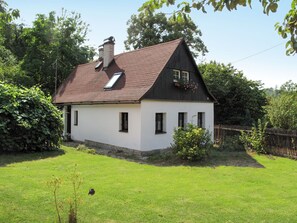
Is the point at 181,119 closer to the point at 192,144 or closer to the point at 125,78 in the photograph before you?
the point at 125,78

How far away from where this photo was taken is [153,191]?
27.2 feet

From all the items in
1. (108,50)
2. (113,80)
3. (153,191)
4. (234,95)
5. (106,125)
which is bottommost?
(153,191)

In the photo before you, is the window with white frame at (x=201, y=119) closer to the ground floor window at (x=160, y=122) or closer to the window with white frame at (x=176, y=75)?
the window with white frame at (x=176, y=75)

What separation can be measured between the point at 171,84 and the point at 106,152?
5267 millimetres

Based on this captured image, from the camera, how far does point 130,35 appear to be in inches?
1534

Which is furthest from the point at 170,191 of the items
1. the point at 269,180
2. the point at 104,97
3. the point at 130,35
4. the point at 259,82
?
the point at 130,35

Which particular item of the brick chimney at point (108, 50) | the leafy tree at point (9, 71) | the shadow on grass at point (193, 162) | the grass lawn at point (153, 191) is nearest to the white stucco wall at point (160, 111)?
the shadow on grass at point (193, 162)

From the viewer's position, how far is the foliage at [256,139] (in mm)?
16438

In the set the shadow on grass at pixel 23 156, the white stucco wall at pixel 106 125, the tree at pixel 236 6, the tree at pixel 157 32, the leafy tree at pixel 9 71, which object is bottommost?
the shadow on grass at pixel 23 156

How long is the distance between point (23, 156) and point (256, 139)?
1210 centimetres

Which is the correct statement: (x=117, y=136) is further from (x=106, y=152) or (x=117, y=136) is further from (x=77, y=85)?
(x=77, y=85)

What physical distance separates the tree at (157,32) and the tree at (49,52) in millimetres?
9909

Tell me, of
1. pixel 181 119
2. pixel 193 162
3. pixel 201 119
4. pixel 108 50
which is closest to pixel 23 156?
pixel 193 162

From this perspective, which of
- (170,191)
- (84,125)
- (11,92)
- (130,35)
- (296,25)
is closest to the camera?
(296,25)
